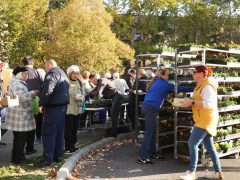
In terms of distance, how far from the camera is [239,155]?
981 centimetres

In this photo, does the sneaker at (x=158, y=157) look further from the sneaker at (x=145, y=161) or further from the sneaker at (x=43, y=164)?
the sneaker at (x=43, y=164)

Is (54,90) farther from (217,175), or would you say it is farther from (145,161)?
(217,175)

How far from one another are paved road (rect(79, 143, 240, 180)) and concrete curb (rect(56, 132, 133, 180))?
0.26 m

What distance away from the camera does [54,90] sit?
8336mm

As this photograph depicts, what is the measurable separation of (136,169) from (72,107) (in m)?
2.28

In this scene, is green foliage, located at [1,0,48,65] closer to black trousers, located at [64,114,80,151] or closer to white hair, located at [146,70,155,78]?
white hair, located at [146,70,155,78]

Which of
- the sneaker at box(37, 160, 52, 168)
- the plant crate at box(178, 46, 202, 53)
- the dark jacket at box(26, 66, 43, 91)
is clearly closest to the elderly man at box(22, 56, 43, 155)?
the dark jacket at box(26, 66, 43, 91)

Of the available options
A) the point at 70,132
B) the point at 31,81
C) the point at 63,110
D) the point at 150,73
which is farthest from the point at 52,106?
the point at 150,73

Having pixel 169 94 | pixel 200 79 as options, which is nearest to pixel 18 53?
pixel 169 94

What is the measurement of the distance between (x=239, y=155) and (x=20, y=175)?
509 cm

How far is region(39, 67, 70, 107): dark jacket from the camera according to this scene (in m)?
8.19

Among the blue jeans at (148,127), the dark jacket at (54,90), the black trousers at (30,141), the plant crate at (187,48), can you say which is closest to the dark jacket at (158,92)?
the blue jeans at (148,127)

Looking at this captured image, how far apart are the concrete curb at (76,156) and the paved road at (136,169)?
0.26 meters

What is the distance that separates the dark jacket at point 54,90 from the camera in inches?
322
